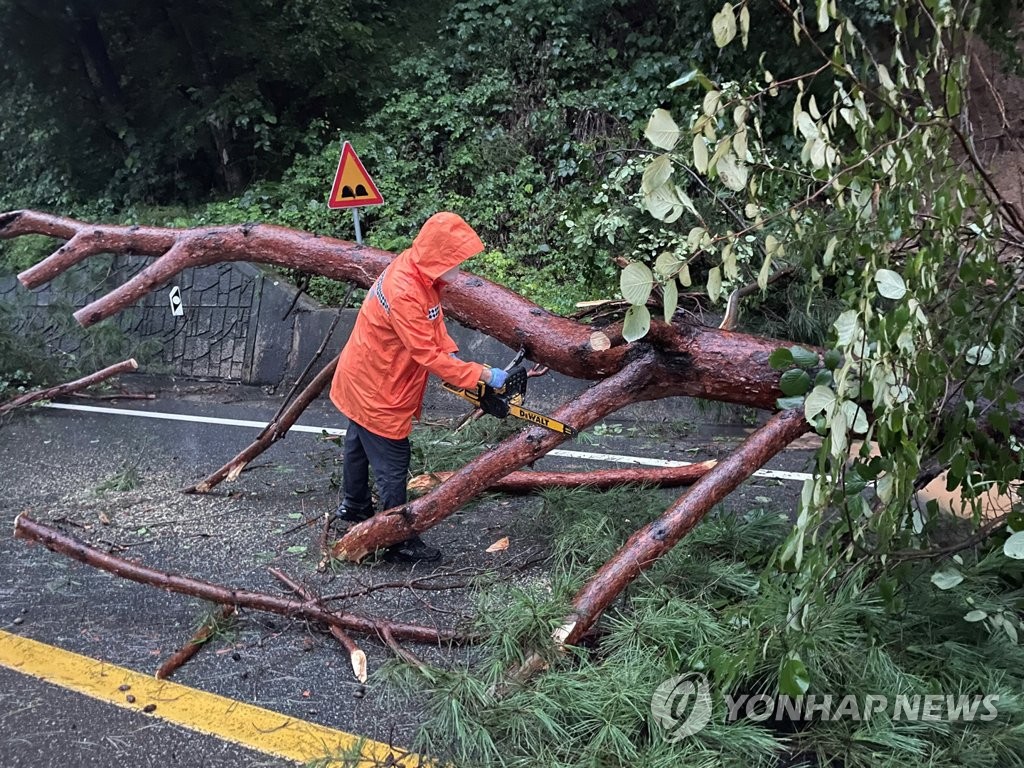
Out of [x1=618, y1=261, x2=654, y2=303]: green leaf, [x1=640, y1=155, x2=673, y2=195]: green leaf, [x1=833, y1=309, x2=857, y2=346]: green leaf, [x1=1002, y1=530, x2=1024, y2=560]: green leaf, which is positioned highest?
[x1=640, y1=155, x2=673, y2=195]: green leaf

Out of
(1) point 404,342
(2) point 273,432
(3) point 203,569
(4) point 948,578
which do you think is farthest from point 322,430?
(4) point 948,578

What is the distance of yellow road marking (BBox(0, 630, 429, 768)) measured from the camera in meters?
2.29

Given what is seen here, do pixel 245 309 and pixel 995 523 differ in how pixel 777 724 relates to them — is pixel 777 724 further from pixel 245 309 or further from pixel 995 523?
pixel 245 309

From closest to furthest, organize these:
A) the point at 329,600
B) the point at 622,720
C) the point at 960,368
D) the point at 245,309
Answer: the point at 960,368, the point at 622,720, the point at 329,600, the point at 245,309

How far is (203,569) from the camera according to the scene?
3.60 meters

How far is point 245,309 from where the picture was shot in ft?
29.4

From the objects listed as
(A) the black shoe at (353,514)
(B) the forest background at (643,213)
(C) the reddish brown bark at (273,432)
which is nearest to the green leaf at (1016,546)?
(B) the forest background at (643,213)

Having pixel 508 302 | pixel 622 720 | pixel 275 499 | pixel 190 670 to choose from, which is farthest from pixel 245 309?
pixel 622 720

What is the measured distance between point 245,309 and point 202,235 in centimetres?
528

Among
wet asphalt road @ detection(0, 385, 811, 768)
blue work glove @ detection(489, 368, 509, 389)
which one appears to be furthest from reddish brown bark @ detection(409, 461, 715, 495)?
blue work glove @ detection(489, 368, 509, 389)

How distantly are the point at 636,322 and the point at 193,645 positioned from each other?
2242 millimetres

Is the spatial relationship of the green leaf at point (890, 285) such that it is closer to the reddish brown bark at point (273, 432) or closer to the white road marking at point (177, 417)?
the reddish brown bark at point (273, 432)

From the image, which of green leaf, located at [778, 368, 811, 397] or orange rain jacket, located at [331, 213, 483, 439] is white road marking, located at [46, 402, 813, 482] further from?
green leaf, located at [778, 368, 811, 397]

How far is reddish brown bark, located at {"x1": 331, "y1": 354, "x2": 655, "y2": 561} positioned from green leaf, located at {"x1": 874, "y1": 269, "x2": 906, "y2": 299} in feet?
5.80
